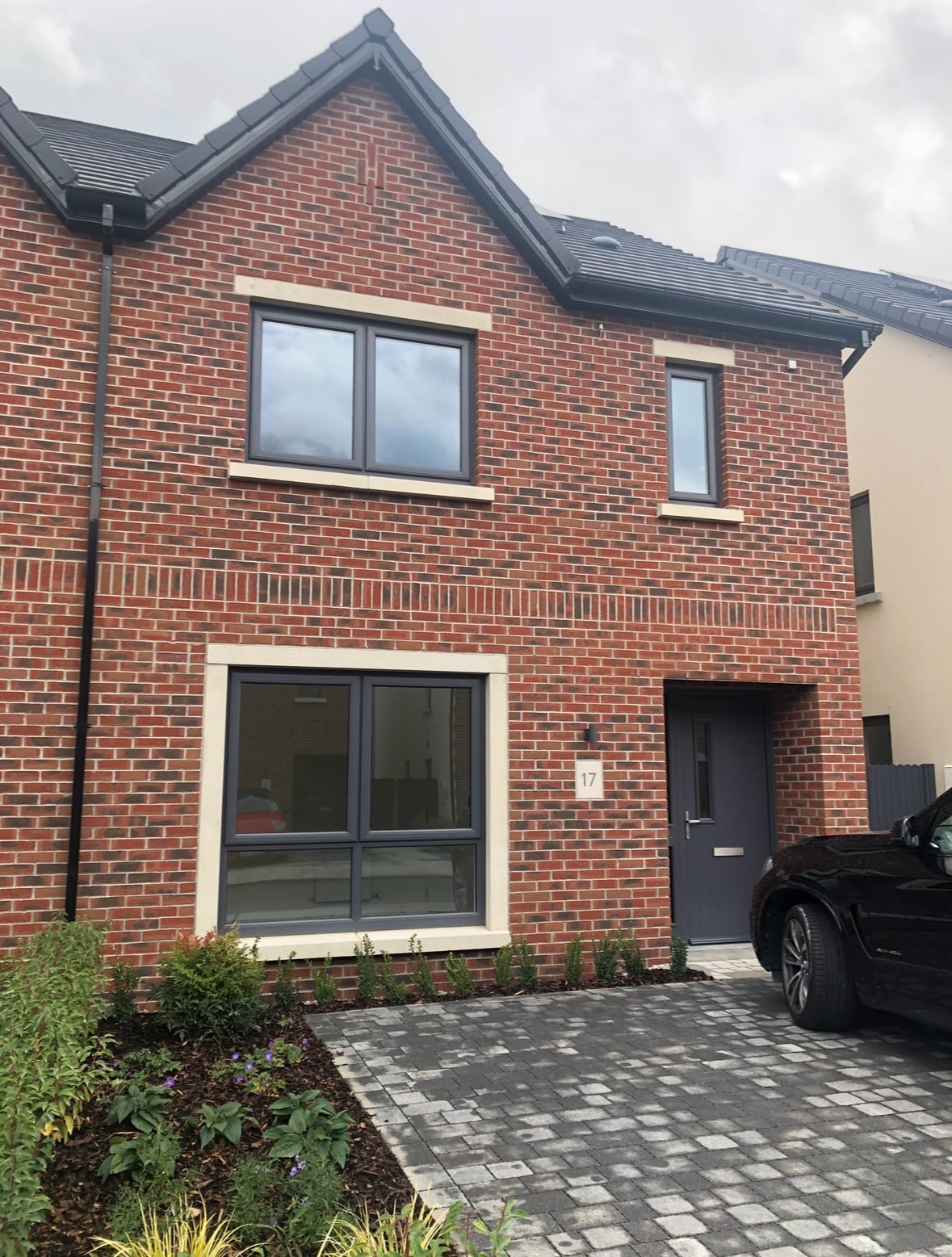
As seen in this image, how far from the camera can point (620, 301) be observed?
852 cm

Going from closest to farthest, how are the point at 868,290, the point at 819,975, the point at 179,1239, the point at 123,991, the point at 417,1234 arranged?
the point at 417,1234
the point at 179,1239
the point at 819,975
the point at 123,991
the point at 868,290

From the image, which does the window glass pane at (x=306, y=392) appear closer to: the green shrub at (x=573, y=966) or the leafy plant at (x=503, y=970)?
the leafy plant at (x=503, y=970)

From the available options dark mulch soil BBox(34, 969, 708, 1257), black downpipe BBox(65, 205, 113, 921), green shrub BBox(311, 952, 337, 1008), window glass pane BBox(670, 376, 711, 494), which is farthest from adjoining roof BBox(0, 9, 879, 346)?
dark mulch soil BBox(34, 969, 708, 1257)

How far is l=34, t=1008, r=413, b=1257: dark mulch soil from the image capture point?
3.53 m

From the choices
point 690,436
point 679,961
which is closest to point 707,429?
point 690,436

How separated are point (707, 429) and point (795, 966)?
475 cm

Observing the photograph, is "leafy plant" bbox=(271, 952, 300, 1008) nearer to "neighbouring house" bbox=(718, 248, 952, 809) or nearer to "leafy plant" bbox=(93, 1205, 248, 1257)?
"leafy plant" bbox=(93, 1205, 248, 1257)

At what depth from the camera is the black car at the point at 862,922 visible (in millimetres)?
5285

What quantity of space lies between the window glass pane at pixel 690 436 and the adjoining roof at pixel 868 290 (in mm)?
4328

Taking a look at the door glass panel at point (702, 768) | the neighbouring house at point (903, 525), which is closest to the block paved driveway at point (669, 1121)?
the door glass panel at point (702, 768)

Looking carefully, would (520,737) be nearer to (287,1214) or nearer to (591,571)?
(591,571)

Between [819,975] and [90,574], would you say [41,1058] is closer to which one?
[90,574]

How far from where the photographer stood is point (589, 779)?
7.90 m

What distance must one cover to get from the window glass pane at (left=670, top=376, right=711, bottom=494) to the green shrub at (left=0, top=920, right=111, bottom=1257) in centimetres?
596
